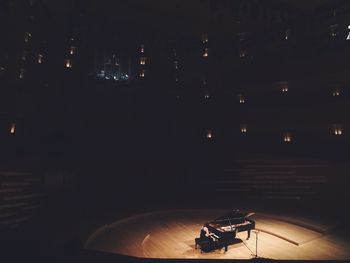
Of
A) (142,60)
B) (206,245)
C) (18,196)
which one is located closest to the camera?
(206,245)

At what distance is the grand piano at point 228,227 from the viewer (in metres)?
8.30

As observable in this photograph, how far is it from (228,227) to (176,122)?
6941mm

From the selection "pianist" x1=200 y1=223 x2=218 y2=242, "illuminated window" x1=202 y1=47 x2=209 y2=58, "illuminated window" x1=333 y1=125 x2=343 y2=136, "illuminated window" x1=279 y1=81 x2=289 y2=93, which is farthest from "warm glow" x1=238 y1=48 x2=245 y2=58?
"pianist" x1=200 y1=223 x2=218 y2=242

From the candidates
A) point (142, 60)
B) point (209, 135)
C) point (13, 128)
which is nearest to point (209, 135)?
point (209, 135)

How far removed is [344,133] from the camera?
41.4 feet

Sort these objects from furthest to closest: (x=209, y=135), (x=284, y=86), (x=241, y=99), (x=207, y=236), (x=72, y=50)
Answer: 1. (x=241, y=99)
2. (x=209, y=135)
3. (x=284, y=86)
4. (x=72, y=50)
5. (x=207, y=236)

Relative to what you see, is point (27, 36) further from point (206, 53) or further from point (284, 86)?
point (284, 86)

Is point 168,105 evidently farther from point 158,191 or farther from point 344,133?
point 344,133

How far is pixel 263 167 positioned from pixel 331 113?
3.52 metres

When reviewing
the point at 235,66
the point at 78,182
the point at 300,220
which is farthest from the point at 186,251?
the point at 235,66

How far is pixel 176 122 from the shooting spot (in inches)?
584

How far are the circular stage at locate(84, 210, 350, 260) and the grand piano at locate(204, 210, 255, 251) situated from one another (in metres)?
0.27

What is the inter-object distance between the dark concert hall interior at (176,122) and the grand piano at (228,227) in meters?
0.05

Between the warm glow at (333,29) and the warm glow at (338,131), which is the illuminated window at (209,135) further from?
the warm glow at (333,29)
